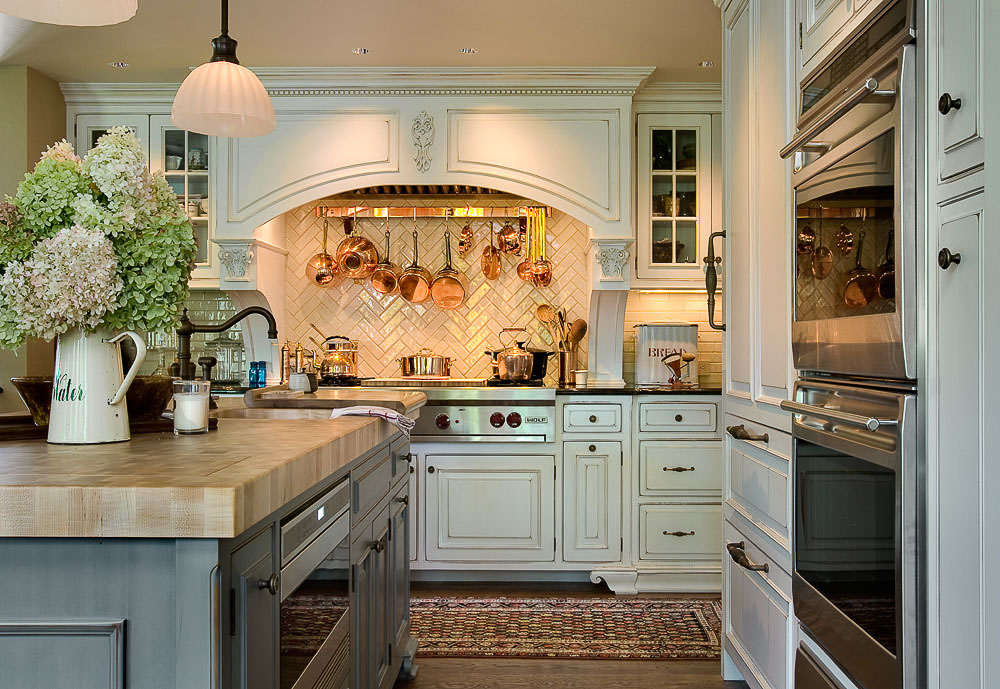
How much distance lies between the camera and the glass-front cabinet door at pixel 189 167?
430 cm

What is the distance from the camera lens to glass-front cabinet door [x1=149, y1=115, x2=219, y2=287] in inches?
169

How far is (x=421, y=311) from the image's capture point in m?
4.66

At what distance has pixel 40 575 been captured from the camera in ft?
3.62

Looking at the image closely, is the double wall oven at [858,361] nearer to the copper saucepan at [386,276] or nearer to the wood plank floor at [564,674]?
the wood plank floor at [564,674]

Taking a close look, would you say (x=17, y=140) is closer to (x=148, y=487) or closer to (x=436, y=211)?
(x=436, y=211)

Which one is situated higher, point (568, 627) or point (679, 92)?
point (679, 92)

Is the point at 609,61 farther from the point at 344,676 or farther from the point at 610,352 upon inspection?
the point at 344,676

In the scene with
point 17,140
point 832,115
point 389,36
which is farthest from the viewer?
point 17,140

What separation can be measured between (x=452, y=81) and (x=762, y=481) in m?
2.57

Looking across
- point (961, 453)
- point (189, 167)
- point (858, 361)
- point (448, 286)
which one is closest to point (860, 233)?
point (858, 361)

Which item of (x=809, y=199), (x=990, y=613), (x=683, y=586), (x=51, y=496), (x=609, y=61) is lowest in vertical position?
(x=683, y=586)

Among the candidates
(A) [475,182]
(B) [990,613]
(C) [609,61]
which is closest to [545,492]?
(A) [475,182]

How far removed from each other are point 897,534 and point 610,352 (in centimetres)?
283

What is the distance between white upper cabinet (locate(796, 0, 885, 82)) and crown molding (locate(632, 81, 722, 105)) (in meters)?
2.13
